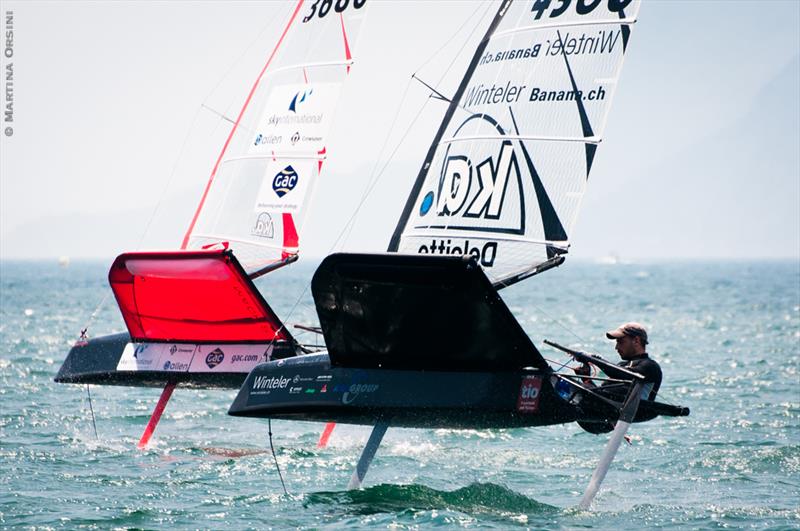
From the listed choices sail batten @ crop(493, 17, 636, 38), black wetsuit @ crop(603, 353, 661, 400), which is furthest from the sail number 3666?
black wetsuit @ crop(603, 353, 661, 400)

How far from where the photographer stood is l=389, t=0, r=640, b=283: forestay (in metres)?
9.70

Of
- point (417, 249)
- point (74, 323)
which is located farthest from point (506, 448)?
point (74, 323)

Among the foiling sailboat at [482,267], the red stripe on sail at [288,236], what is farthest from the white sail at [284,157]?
the foiling sailboat at [482,267]

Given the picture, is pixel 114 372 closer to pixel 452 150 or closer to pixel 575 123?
pixel 452 150

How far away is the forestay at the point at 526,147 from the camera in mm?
9695

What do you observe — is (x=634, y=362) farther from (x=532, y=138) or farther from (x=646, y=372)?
(x=532, y=138)

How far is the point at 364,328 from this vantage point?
28.9 ft

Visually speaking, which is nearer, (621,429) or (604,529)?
(604,529)

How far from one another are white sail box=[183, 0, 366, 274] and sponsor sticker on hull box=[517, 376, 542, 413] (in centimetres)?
457

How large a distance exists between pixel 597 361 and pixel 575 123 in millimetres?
2082

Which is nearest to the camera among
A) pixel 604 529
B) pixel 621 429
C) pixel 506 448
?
pixel 604 529

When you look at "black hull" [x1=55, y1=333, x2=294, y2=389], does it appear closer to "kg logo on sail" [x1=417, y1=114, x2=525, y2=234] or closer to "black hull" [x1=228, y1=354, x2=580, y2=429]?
"black hull" [x1=228, y1=354, x2=580, y2=429]

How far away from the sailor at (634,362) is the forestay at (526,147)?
0.86m

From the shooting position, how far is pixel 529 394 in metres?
8.74
